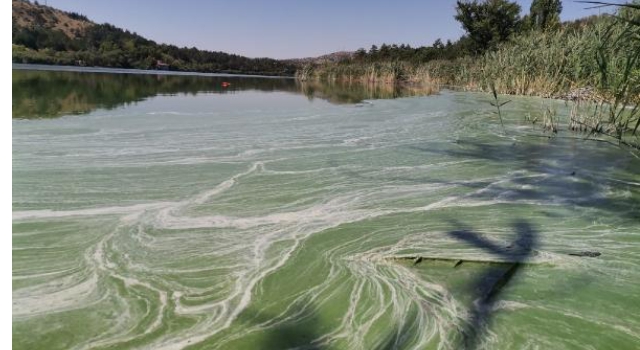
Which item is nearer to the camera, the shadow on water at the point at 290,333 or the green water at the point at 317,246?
the shadow on water at the point at 290,333

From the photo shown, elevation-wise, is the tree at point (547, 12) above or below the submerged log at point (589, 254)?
above

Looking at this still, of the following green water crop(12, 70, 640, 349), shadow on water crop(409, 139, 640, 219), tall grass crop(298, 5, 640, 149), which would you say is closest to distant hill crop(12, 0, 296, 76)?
tall grass crop(298, 5, 640, 149)

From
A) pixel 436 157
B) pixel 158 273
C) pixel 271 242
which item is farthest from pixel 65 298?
pixel 436 157

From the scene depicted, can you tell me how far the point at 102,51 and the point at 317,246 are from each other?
59.3 meters

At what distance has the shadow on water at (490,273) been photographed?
178cm

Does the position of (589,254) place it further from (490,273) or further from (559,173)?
(559,173)

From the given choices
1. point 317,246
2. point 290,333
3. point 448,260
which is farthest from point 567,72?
point 290,333

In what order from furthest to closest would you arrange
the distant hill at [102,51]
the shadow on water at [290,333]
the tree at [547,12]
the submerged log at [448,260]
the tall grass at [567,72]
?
the distant hill at [102,51] < the tree at [547,12] < the tall grass at [567,72] < the submerged log at [448,260] < the shadow on water at [290,333]

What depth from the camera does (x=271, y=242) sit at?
265 cm

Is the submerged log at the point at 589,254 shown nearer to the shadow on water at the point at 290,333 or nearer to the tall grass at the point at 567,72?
the shadow on water at the point at 290,333

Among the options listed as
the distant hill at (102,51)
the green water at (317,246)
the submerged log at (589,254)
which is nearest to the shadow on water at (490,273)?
the green water at (317,246)

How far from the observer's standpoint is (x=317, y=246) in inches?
103

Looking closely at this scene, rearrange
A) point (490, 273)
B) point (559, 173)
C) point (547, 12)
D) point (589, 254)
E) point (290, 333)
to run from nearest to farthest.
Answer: point (290, 333)
point (490, 273)
point (589, 254)
point (559, 173)
point (547, 12)

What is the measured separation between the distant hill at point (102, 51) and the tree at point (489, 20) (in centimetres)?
2802
